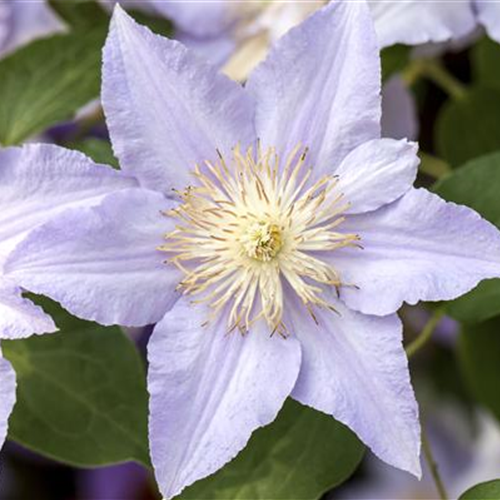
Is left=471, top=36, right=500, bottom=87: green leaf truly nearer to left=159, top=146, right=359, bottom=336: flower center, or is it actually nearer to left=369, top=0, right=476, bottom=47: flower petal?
left=369, top=0, right=476, bottom=47: flower petal

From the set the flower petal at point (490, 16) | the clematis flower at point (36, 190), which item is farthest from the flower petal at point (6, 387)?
the flower petal at point (490, 16)

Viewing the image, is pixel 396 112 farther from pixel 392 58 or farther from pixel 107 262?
pixel 107 262

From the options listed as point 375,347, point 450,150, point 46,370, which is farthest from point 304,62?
point 450,150

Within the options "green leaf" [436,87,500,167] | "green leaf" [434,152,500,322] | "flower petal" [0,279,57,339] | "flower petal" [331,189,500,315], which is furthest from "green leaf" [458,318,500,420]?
"flower petal" [0,279,57,339]

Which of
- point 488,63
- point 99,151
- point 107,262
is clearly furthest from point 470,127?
point 107,262

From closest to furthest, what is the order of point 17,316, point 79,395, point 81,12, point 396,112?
point 17,316 < point 79,395 < point 81,12 < point 396,112

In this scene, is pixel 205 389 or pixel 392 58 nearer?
pixel 205 389

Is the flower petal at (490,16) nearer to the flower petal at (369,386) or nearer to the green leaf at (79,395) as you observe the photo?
the flower petal at (369,386)

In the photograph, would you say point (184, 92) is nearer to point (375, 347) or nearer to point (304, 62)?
point (304, 62)
